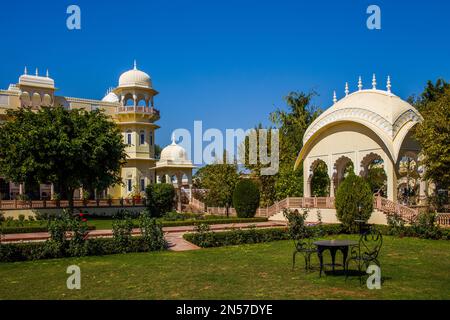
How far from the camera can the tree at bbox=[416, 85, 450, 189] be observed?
2022 cm

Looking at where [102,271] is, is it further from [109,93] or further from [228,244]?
[109,93]

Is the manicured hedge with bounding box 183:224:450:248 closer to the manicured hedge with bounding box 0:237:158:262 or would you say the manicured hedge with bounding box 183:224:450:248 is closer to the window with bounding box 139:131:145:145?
the manicured hedge with bounding box 0:237:158:262

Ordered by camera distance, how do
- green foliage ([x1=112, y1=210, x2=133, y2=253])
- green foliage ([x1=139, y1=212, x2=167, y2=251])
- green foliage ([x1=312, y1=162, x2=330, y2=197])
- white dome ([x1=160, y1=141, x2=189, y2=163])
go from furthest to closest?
white dome ([x1=160, y1=141, x2=189, y2=163]) < green foliage ([x1=312, y1=162, x2=330, y2=197]) < green foliage ([x1=139, y1=212, x2=167, y2=251]) < green foliage ([x1=112, y1=210, x2=133, y2=253])

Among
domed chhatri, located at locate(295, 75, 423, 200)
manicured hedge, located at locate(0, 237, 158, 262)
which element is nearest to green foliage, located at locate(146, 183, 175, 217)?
domed chhatri, located at locate(295, 75, 423, 200)

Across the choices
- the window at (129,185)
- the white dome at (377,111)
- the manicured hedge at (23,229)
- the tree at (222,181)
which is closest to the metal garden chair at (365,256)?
the white dome at (377,111)

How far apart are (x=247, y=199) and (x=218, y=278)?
65.5ft

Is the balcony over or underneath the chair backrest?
over

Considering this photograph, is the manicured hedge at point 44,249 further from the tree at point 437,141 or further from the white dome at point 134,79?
the white dome at point 134,79

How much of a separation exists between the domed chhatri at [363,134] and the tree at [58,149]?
13.2 metres

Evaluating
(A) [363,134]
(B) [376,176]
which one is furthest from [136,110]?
(A) [363,134]

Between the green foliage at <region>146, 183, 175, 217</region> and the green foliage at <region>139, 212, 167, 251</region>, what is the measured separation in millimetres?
19287

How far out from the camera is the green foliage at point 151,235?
16.7 m
